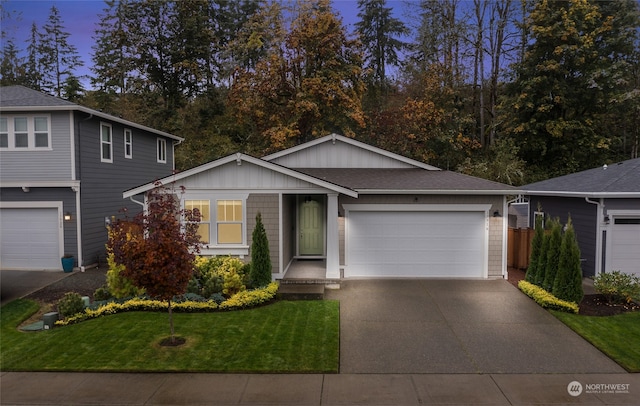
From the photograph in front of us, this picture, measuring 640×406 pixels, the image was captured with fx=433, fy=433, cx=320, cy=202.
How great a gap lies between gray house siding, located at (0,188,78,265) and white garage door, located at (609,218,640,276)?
17.2 metres

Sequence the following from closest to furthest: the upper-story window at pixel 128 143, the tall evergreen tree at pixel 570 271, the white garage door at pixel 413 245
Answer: the tall evergreen tree at pixel 570 271 < the white garage door at pixel 413 245 < the upper-story window at pixel 128 143

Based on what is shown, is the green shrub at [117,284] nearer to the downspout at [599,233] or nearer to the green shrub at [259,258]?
the green shrub at [259,258]

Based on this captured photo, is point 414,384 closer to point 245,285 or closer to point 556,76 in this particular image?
point 245,285

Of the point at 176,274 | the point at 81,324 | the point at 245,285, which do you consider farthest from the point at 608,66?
the point at 81,324

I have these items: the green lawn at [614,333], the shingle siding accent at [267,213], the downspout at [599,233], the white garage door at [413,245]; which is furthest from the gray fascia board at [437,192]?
the green lawn at [614,333]

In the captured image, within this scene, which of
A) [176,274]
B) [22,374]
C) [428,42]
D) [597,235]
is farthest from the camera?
[428,42]

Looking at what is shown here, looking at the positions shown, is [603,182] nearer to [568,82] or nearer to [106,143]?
[568,82]

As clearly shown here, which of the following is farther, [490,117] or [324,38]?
[490,117]

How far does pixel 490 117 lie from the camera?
99.2ft

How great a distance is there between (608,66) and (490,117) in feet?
24.1

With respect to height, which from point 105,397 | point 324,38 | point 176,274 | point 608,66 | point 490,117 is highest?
point 324,38

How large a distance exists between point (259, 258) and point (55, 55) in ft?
110

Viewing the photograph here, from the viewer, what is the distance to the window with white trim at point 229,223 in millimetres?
12828

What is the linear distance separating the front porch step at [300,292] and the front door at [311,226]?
337cm
